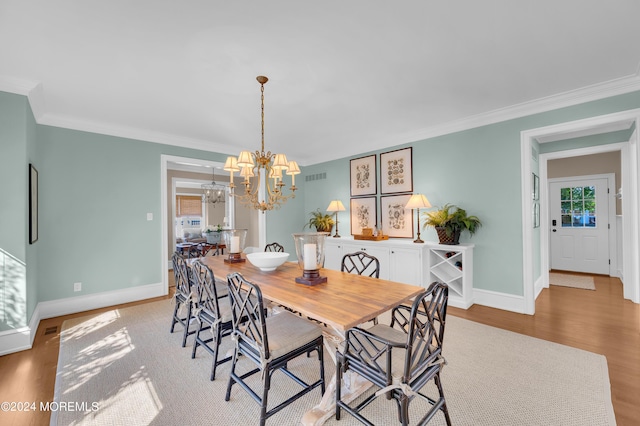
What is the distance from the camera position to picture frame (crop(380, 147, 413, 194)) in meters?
4.47

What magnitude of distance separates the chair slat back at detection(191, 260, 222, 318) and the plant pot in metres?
3.01

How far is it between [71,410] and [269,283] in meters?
1.51

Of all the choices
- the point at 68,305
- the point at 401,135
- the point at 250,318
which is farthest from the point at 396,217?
the point at 68,305

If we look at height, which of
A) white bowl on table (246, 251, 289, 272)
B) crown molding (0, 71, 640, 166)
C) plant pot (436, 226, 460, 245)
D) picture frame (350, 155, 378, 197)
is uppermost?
crown molding (0, 71, 640, 166)

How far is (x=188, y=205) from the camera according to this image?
9.26 meters

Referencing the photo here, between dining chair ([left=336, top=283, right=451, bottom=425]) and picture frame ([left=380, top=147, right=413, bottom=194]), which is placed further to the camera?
picture frame ([left=380, top=147, right=413, bottom=194])

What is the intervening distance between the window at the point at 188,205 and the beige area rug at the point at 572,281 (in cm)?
952

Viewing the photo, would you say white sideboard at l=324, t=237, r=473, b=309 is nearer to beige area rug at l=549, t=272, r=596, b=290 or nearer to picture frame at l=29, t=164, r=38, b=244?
beige area rug at l=549, t=272, r=596, b=290

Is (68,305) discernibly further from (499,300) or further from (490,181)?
(490,181)

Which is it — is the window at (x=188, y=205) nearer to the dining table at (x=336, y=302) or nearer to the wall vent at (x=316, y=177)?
the wall vent at (x=316, y=177)

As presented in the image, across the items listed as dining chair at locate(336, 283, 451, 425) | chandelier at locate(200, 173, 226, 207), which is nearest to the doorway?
dining chair at locate(336, 283, 451, 425)

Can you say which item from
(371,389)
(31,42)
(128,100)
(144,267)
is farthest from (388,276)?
(31,42)

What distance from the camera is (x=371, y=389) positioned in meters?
2.00

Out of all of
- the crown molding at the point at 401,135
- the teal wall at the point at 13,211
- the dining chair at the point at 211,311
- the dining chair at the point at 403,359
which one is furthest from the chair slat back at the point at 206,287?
the crown molding at the point at 401,135
